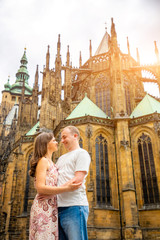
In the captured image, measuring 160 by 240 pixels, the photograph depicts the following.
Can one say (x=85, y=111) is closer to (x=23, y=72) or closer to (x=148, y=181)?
(x=148, y=181)

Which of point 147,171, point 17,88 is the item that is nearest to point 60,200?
point 147,171

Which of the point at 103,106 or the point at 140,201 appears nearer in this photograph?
the point at 140,201

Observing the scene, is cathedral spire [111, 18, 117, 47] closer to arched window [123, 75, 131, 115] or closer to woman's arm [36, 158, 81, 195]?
arched window [123, 75, 131, 115]

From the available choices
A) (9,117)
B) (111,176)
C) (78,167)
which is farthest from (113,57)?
(9,117)

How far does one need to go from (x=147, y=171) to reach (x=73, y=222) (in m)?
14.9

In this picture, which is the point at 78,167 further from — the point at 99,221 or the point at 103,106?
the point at 103,106

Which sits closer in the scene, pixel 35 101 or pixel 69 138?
pixel 69 138

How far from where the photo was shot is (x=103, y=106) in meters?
24.2

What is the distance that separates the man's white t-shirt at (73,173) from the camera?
8.61 feet

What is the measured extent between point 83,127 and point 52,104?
5154mm

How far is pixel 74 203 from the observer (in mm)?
2596

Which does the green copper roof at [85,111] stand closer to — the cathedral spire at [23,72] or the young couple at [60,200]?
the young couple at [60,200]

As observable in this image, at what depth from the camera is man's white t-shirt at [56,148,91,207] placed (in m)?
2.62

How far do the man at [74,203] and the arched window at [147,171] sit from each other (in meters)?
14.4
